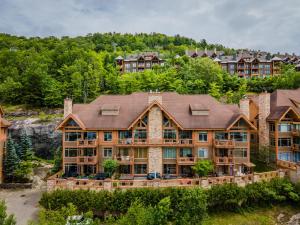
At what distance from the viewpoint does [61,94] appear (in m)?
47.2

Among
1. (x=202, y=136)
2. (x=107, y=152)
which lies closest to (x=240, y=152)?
(x=202, y=136)

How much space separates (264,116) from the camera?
1243 inches

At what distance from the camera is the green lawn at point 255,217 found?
2239 centimetres

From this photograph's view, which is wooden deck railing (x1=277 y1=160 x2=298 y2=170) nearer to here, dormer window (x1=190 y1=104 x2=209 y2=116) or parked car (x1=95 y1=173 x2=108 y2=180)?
dormer window (x1=190 y1=104 x2=209 y2=116)

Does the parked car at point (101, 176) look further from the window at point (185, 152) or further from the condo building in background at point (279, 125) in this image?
the condo building in background at point (279, 125)

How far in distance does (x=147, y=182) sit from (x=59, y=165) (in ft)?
43.1

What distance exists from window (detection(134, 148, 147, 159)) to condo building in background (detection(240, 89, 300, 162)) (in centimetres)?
1299

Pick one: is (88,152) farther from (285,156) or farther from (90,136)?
(285,156)

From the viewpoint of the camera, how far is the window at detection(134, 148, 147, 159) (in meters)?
29.0

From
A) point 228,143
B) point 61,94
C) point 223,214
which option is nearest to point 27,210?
point 223,214

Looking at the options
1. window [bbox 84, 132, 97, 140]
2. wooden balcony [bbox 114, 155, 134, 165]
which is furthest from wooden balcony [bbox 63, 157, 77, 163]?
wooden balcony [bbox 114, 155, 134, 165]

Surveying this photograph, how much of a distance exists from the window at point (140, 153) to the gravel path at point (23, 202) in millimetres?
11083

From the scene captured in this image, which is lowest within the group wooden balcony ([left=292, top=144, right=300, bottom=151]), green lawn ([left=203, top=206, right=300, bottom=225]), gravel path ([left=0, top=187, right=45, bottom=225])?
green lawn ([left=203, top=206, right=300, bottom=225])

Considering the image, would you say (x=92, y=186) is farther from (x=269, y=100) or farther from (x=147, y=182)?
(x=269, y=100)
